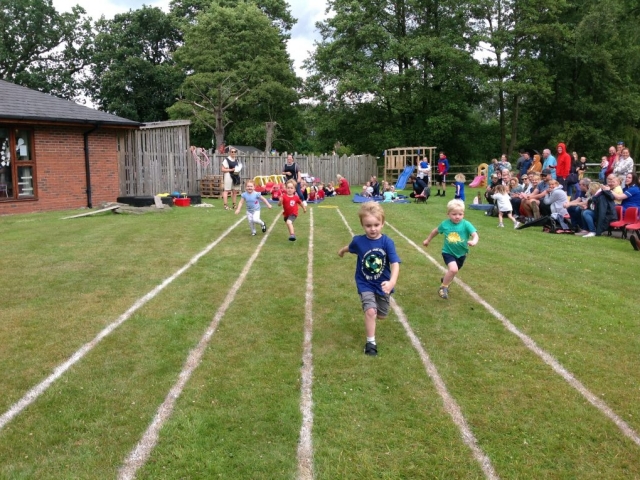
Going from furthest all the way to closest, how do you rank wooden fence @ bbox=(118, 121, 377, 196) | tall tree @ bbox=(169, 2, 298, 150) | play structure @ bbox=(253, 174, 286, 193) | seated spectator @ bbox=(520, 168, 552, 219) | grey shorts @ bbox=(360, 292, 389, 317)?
1. tall tree @ bbox=(169, 2, 298, 150)
2. play structure @ bbox=(253, 174, 286, 193)
3. wooden fence @ bbox=(118, 121, 377, 196)
4. seated spectator @ bbox=(520, 168, 552, 219)
5. grey shorts @ bbox=(360, 292, 389, 317)

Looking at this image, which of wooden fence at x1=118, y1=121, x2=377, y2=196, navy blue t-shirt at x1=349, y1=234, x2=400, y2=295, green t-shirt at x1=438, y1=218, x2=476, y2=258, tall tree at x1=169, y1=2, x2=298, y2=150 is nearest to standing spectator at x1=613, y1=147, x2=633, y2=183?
green t-shirt at x1=438, y1=218, x2=476, y2=258

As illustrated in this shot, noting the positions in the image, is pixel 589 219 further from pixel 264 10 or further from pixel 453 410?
pixel 264 10

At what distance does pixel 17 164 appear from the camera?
54.7 feet

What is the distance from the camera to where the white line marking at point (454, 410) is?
3.12 meters

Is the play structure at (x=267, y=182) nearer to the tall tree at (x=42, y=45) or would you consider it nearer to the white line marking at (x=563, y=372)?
the white line marking at (x=563, y=372)

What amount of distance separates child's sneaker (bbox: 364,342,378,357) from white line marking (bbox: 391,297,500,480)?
0.41 m

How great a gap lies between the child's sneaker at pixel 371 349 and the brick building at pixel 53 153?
49.9ft

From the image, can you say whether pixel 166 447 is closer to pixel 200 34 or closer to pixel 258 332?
pixel 258 332

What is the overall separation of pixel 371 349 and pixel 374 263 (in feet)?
2.66

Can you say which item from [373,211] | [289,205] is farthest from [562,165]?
[373,211]

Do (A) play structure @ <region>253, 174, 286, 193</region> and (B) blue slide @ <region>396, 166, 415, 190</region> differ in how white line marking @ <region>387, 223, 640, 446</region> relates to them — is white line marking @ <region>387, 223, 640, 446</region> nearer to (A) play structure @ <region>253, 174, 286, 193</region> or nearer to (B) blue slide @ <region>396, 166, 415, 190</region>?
(A) play structure @ <region>253, 174, 286, 193</region>

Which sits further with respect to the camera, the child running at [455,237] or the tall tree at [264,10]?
the tall tree at [264,10]

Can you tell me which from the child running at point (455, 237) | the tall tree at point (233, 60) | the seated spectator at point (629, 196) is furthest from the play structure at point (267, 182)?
the tall tree at point (233, 60)

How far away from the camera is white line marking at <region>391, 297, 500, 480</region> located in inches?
123
